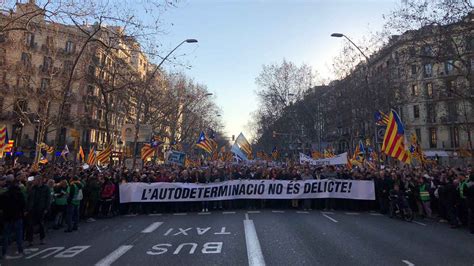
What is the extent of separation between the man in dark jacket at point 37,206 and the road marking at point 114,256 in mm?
2511

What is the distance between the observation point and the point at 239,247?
8008mm

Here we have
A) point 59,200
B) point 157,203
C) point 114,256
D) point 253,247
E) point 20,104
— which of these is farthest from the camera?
point 20,104

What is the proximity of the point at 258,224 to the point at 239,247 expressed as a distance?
313 cm

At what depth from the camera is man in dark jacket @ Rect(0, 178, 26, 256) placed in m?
7.61

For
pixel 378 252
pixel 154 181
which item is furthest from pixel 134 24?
pixel 378 252

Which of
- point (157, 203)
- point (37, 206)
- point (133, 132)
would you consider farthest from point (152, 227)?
point (133, 132)

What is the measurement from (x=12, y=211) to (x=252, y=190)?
939 cm

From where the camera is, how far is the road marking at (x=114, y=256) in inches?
271

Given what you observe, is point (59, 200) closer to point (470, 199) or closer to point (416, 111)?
point (470, 199)

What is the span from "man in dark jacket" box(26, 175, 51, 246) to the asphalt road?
52 cm

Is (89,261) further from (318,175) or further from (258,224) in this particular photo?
(318,175)

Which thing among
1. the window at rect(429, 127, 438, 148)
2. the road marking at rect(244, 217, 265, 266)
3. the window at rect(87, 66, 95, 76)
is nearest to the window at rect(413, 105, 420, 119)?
the window at rect(429, 127, 438, 148)

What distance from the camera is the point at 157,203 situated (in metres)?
14.6

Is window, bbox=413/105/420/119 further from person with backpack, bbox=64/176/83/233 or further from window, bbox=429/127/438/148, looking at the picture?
person with backpack, bbox=64/176/83/233
